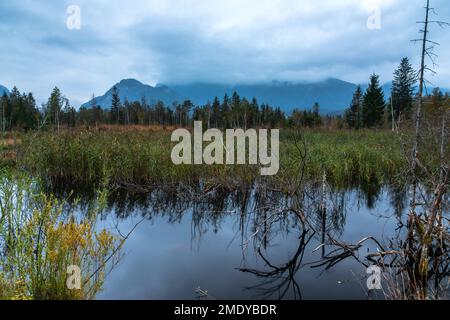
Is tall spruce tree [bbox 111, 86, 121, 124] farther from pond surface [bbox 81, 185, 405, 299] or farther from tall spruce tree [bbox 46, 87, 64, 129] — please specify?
pond surface [bbox 81, 185, 405, 299]

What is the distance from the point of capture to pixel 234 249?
4.89 meters

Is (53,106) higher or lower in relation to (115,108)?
lower

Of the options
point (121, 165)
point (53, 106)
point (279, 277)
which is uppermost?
point (53, 106)

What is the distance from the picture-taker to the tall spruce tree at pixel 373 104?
36906 mm

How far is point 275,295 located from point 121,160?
6.03 meters

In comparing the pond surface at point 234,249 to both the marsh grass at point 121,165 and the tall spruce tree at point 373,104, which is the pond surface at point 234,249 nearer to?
the marsh grass at point 121,165

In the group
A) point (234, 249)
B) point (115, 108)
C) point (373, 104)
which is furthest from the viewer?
point (115, 108)

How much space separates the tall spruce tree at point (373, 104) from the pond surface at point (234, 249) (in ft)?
112

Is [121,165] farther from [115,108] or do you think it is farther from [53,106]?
[115,108]

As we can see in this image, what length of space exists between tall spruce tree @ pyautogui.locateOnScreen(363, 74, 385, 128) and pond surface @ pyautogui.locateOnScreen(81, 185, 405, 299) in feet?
112

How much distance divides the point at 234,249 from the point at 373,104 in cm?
3878

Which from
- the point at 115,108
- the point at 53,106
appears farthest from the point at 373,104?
the point at 115,108

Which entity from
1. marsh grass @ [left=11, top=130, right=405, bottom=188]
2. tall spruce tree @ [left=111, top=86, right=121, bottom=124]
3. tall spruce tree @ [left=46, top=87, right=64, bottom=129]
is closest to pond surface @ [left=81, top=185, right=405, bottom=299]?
marsh grass @ [left=11, top=130, right=405, bottom=188]
